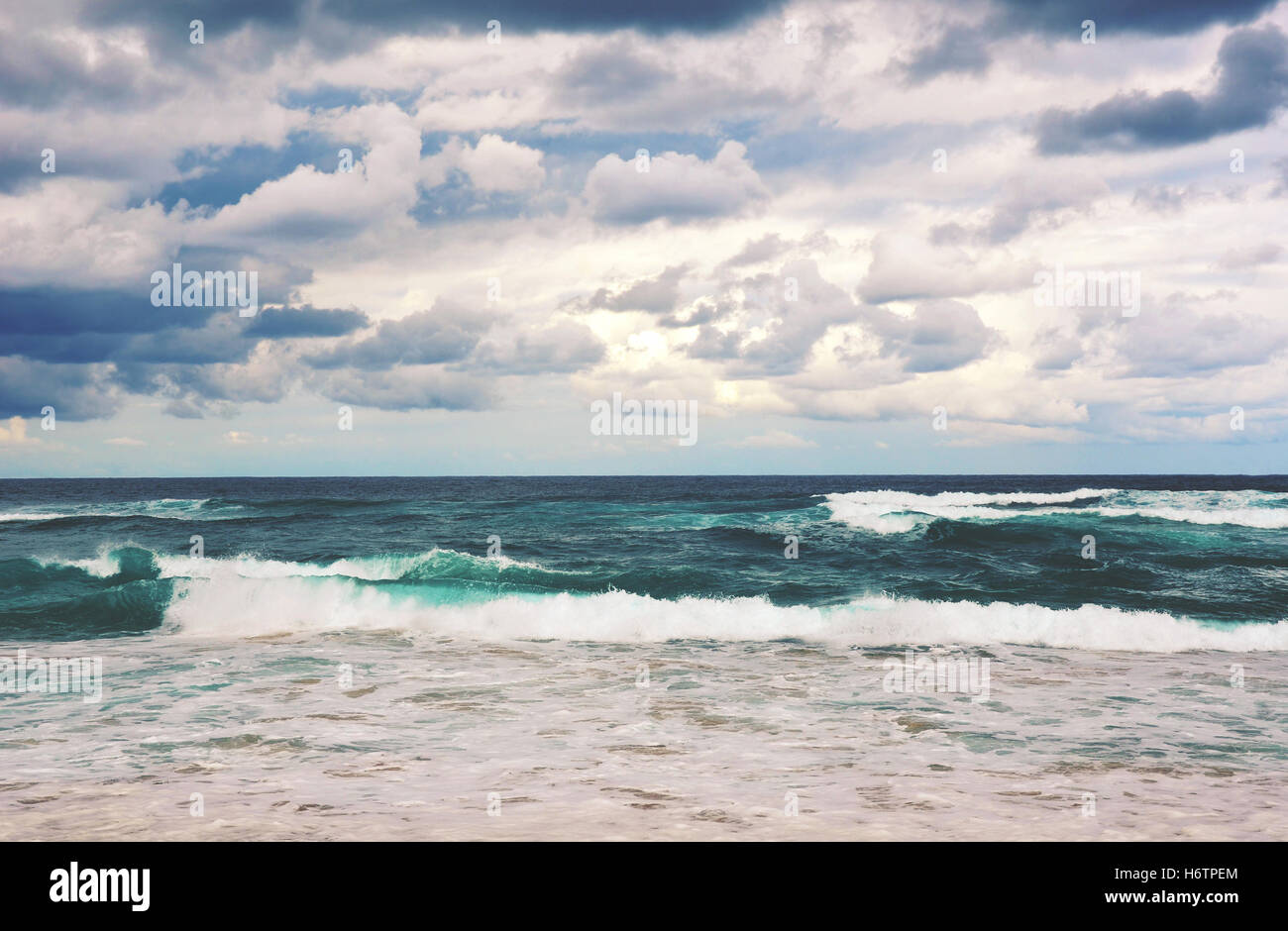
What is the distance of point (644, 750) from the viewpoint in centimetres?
902

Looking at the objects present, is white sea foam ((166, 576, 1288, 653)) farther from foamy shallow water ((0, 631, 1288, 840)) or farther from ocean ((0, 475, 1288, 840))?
foamy shallow water ((0, 631, 1288, 840))

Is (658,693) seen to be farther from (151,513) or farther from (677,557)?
(151,513)

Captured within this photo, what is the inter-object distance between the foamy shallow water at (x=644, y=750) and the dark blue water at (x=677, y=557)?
6.53m

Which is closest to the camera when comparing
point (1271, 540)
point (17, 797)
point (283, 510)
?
point (17, 797)

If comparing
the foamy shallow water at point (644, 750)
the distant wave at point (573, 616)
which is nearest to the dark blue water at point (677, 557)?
the distant wave at point (573, 616)

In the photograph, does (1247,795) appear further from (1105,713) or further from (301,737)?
(301,737)

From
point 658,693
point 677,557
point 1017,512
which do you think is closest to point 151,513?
point 677,557

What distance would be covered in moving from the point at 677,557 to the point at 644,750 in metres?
19.7

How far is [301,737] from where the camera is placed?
9.46 m
